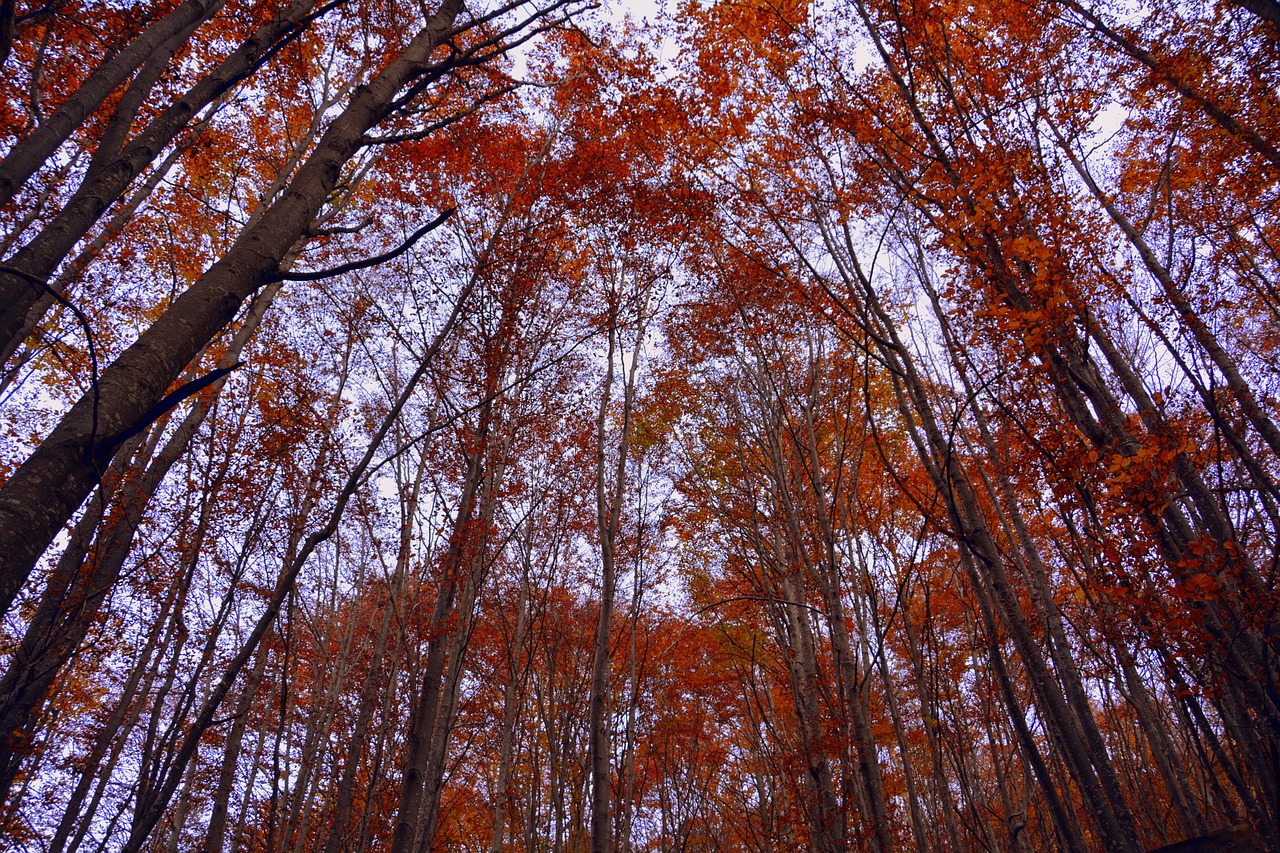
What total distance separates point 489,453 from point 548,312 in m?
2.20

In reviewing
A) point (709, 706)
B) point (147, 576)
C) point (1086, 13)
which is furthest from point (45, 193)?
point (709, 706)

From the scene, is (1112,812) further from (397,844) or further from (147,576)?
(147,576)

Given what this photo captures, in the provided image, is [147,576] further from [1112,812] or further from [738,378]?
[1112,812]

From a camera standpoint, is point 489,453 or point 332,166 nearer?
point 332,166

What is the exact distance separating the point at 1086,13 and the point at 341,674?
46.0 feet

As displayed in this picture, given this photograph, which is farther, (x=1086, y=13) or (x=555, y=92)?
(x=555, y=92)

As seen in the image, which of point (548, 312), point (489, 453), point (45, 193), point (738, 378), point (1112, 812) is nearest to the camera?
point (1112, 812)

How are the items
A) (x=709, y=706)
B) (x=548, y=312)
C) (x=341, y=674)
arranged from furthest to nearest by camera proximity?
(x=709, y=706) < (x=341, y=674) < (x=548, y=312)

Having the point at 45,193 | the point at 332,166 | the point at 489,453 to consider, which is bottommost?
the point at 332,166

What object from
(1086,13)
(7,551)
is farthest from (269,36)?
(1086,13)

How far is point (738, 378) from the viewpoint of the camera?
347 inches

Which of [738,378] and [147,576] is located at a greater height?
[738,378]

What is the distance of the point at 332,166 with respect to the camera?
2.44 m

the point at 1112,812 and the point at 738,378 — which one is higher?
the point at 738,378
